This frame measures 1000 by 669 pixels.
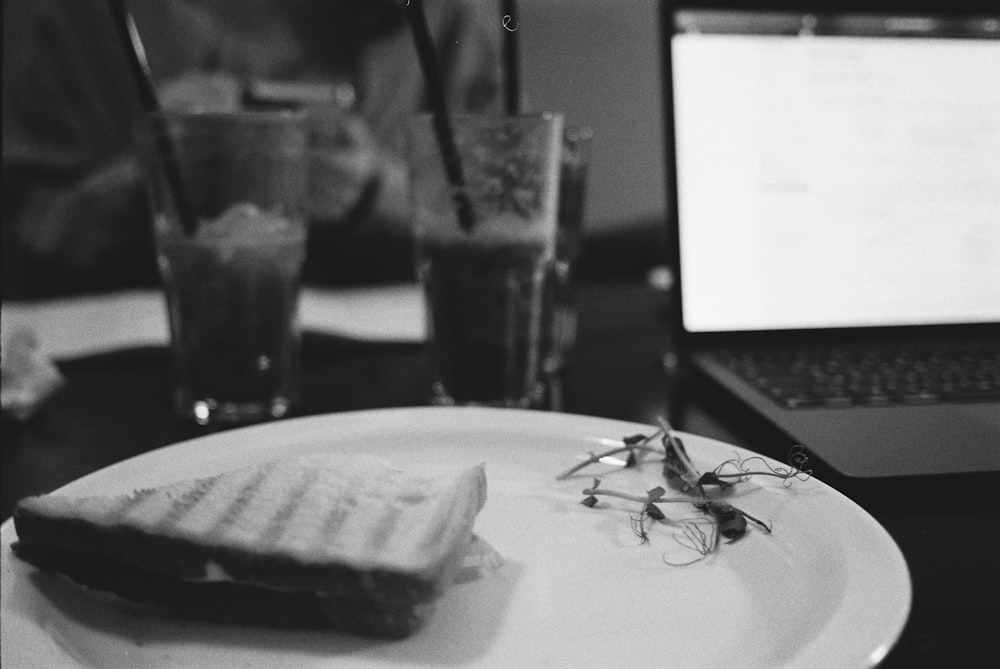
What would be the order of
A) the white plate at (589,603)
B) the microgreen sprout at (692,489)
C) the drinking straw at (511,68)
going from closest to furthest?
the white plate at (589,603), the microgreen sprout at (692,489), the drinking straw at (511,68)

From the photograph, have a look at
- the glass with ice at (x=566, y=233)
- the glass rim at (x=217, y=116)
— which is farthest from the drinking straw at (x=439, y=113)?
the glass with ice at (x=566, y=233)

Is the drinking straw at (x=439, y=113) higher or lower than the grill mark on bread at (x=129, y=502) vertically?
higher

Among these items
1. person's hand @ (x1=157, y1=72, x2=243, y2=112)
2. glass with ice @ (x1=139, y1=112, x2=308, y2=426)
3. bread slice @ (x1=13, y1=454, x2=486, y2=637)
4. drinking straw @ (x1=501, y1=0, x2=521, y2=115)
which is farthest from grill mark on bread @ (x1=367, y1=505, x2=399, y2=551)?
person's hand @ (x1=157, y1=72, x2=243, y2=112)

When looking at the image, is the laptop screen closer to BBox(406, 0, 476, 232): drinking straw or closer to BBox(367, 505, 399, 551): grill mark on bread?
BBox(406, 0, 476, 232): drinking straw

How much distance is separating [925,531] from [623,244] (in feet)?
4.01

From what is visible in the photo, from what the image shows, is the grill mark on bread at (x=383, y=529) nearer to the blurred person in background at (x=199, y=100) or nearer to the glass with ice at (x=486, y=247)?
the glass with ice at (x=486, y=247)

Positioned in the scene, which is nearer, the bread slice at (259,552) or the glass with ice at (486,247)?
the bread slice at (259,552)

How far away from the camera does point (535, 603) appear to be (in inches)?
16.5

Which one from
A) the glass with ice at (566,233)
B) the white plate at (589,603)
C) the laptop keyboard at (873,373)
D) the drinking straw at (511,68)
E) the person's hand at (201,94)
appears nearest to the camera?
the white plate at (589,603)

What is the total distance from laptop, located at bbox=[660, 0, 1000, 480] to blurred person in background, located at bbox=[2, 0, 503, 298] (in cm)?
66

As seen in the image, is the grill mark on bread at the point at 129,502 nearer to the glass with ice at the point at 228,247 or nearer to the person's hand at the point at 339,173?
the glass with ice at the point at 228,247

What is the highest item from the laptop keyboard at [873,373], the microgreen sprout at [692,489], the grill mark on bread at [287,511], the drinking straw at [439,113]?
the drinking straw at [439,113]

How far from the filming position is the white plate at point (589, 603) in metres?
0.36

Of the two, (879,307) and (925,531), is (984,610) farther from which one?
(879,307)
